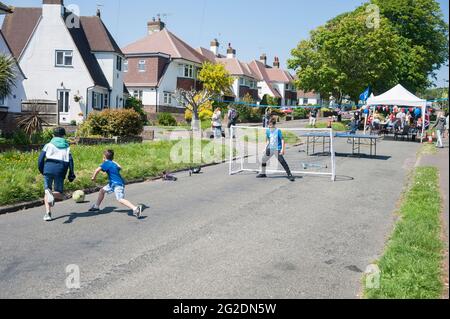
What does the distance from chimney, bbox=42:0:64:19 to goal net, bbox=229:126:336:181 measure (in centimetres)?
2187

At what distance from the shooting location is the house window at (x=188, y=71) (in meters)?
57.2

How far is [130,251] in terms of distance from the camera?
7.21 meters

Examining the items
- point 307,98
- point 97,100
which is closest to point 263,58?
point 307,98

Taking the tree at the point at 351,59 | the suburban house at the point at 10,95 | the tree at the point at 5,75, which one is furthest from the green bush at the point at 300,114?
the tree at the point at 5,75

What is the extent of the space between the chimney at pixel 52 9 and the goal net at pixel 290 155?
861 inches

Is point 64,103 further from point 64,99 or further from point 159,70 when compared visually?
point 159,70

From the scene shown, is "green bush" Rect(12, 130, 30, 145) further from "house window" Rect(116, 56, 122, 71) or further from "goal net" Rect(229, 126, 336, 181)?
"house window" Rect(116, 56, 122, 71)

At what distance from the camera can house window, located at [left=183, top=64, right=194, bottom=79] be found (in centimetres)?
5719

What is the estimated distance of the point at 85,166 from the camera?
48.1ft

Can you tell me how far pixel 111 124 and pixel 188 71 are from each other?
35573mm

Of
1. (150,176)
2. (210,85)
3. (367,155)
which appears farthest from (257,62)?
(150,176)

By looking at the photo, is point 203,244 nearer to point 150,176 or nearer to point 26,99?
point 150,176

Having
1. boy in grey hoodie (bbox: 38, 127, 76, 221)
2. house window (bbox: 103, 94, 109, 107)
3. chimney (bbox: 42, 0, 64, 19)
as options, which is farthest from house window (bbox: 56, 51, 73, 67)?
boy in grey hoodie (bbox: 38, 127, 76, 221)
